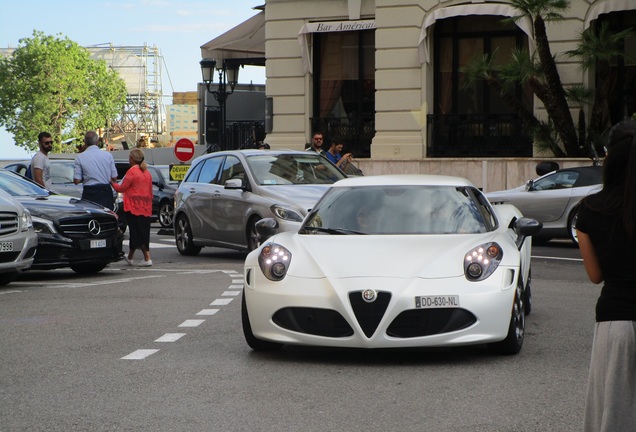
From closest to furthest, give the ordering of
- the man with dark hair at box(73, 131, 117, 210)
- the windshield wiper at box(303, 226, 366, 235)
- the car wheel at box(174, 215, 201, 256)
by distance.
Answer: the windshield wiper at box(303, 226, 366, 235), the man with dark hair at box(73, 131, 117, 210), the car wheel at box(174, 215, 201, 256)

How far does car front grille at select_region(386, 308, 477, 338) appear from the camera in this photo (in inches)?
343

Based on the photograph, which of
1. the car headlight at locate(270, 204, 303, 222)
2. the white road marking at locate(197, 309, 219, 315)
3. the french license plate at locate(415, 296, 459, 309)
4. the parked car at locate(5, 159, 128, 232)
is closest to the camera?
the french license plate at locate(415, 296, 459, 309)

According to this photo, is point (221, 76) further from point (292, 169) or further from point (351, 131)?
point (292, 169)

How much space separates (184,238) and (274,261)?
11.9 m

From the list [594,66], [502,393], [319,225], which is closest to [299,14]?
[594,66]

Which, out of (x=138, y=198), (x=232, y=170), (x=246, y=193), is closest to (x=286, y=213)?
(x=246, y=193)

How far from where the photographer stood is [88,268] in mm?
18094

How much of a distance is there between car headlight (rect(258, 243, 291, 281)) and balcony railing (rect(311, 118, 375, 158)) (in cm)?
2260

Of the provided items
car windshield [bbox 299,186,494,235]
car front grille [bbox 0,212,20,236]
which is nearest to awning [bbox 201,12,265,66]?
car front grille [bbox 0,212,20,236]

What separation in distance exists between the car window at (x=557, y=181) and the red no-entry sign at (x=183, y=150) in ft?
39.6

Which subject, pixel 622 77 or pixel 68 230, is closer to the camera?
pixel 68 230

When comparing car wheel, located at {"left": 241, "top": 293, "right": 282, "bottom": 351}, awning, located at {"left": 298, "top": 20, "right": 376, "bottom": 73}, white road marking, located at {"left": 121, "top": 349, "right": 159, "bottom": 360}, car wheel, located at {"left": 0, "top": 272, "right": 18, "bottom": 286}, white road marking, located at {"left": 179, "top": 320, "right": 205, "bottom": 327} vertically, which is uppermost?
awning, located at {"left": 298, "top": 20, "right": 376, "bottom": 73}

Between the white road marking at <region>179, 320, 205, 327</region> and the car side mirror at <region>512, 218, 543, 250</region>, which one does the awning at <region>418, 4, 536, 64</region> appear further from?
the car side mirror at <region>512, 218, 543, 250</region>

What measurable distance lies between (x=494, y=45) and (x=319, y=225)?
2175cm
